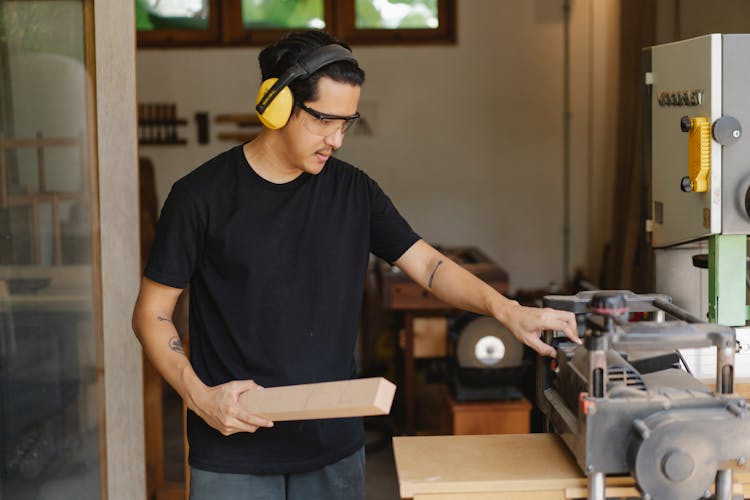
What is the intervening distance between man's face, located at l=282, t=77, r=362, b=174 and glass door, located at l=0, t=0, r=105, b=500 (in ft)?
3.03

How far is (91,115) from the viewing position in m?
2.91

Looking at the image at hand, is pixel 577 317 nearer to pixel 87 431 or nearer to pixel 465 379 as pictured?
pixel 87 431

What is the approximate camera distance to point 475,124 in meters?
6.43

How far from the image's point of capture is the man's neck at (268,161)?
81.8 inches

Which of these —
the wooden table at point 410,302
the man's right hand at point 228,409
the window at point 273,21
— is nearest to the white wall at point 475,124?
the window at point 273,21

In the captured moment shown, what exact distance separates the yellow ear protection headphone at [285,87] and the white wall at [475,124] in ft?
14.7

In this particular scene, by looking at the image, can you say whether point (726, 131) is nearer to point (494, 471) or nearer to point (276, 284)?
point (494, 471)

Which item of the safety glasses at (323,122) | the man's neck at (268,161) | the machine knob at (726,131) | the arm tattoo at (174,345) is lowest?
the arm tattoo at (174,345)

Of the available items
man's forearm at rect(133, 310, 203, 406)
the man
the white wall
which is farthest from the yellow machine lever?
the white wall

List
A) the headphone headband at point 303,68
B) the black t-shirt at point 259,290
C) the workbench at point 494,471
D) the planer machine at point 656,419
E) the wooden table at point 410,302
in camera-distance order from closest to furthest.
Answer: the planer machine at point 656,419 → the workbench at point 494,471 → the headphone headband at point 303,68 → the black t-shirt at point 259,290 → the wooden table at point 410,302

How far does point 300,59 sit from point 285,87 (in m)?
0.06

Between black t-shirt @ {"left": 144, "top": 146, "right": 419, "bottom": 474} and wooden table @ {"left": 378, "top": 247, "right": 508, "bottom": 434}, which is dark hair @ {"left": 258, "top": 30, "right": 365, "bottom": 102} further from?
wooden table @ {"left": 378, "top": 247, "right": 508, "bottom": 434}

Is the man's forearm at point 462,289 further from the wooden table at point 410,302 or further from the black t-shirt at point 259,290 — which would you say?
the wooden table at point 410,302

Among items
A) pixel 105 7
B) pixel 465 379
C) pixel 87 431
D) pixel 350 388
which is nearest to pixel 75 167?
pixel 105 7
